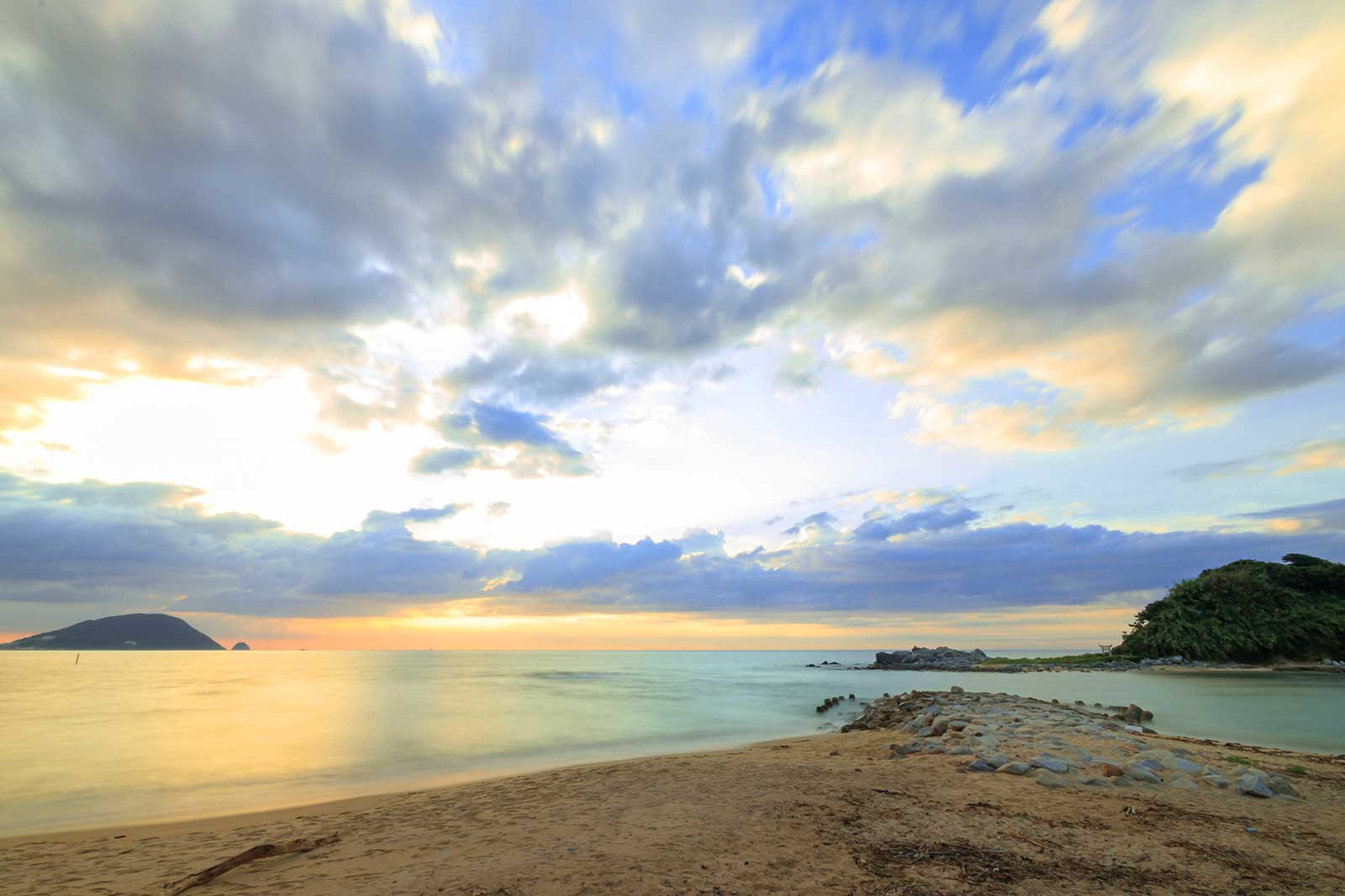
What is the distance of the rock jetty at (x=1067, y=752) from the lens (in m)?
9.83

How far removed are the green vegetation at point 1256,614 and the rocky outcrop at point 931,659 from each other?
17006 mm

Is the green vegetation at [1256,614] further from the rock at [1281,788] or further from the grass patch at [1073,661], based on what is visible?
the rock at [1281,788]

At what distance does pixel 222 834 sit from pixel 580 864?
7367mm

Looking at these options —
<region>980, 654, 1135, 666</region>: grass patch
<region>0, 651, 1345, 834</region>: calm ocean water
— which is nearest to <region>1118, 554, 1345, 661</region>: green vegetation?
<region>980, 654, 1135, 666</region>: grass patch

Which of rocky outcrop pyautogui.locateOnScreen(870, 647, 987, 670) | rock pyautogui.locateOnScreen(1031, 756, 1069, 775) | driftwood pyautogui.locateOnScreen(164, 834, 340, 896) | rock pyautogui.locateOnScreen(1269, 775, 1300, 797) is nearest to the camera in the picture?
driftwood pyautogui.locateOnScreen(164, 834, 340, 896)

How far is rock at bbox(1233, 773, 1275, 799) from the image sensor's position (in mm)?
9297

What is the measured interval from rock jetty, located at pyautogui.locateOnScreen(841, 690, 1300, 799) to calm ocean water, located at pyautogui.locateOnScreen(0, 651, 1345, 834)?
22.7 feet

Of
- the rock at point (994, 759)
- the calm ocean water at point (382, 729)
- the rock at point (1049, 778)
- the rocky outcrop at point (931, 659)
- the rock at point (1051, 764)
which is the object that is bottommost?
the rocky outcrop at point (931, 659)

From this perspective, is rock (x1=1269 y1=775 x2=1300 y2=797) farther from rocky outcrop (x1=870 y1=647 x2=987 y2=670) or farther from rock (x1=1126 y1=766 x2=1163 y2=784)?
rocky outcrop (x1=870 y1=647 x2=987 y2=670)

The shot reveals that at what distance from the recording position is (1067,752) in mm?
11570

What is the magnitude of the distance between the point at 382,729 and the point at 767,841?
23.1m

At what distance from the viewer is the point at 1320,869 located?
20.9 feet

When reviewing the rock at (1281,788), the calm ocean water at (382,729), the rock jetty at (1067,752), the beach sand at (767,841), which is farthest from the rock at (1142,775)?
the calm ocean water at (382,729)

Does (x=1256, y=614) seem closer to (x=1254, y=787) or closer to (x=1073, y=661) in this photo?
(x=1073, y=661)
